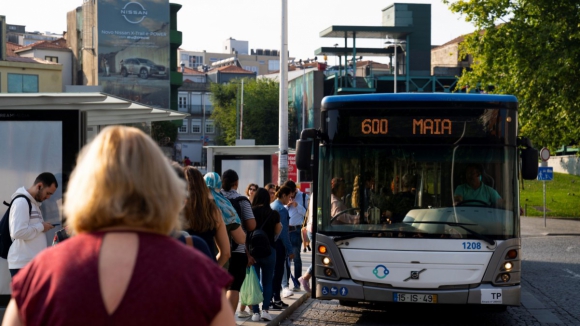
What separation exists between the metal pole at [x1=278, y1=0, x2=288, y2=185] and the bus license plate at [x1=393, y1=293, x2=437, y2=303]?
11.0 metres

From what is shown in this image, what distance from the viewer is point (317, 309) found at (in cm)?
1222

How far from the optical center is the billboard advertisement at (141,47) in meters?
85.9

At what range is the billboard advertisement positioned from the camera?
85.9 m

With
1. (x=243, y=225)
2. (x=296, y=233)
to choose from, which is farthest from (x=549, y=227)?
(x=243, y=225)

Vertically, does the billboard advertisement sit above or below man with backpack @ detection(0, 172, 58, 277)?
above

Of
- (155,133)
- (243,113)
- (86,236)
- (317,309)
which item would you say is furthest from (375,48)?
(86,236)

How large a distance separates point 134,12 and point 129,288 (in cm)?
8674

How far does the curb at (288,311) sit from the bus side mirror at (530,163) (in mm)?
3264

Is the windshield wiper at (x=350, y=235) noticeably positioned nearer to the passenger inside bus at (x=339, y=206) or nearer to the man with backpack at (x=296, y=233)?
the passenger inside bus at (x=339, y=206)

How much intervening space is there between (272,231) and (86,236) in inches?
306

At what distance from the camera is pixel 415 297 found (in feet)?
32.9

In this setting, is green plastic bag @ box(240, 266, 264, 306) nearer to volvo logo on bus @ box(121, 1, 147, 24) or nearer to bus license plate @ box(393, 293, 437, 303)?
bus license plate @ box(393, 293, 437, 303)

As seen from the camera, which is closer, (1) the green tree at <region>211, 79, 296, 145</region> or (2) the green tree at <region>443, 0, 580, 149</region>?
(2) the green tree at <region>443, 0, 580, 149</region>

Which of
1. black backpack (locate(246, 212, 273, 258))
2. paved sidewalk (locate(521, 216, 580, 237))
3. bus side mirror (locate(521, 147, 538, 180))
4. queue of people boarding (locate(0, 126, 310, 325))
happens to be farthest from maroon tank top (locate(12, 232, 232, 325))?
paved sidewalk (locate(521, 216, 580, 237))
